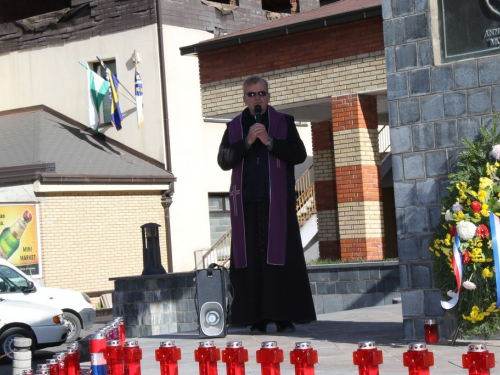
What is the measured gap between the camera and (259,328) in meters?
9.85

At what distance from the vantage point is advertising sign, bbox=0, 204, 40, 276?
84.1 ft

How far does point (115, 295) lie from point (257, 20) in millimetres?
17832

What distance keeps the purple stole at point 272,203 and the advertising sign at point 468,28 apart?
1935 millimetres

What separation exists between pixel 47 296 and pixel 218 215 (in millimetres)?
13271

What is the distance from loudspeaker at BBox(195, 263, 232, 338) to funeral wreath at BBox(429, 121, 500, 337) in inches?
88.3

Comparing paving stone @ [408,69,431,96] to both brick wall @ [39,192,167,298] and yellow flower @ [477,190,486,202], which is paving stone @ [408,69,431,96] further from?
brick wall @ [39,192,167,298]

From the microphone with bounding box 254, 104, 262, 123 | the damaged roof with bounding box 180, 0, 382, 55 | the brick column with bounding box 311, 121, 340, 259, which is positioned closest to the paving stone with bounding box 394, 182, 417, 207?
the microphone with bounding box 254, 104, 262, 123

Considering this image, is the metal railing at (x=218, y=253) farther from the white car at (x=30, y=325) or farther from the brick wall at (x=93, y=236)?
the white car at (x=30, y=325)

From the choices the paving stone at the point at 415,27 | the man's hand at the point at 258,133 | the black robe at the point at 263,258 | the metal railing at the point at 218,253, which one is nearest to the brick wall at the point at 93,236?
the metal railing at the point at 218,253

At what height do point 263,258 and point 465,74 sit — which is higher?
point 465,74

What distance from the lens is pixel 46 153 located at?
27.8m

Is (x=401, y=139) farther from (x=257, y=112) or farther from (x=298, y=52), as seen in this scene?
(x=298, y=52)

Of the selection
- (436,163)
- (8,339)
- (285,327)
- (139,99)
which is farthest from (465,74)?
(139,99)

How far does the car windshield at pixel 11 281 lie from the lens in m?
17.4
